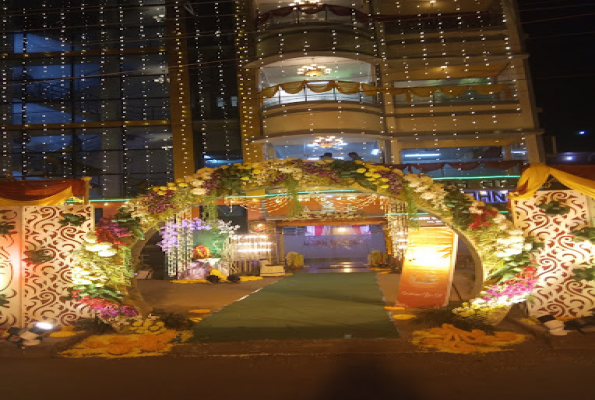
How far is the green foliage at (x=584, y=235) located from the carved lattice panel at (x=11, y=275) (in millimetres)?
9539

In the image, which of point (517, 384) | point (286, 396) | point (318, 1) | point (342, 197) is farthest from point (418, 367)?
point (318, 1)

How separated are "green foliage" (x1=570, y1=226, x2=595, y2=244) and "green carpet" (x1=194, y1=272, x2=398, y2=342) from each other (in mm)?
3361

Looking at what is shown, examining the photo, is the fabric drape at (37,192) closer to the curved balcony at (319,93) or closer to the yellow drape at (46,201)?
the yellow drape at (46,201)

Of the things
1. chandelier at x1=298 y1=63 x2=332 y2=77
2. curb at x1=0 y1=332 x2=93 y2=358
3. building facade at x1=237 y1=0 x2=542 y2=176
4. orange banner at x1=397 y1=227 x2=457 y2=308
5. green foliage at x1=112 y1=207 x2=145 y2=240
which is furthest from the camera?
building facade at x1=237 y1=0 x2=542 y2=176

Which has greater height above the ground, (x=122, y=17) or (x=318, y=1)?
(x=122, y=17)

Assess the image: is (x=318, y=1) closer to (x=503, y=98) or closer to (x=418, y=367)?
(x=503, y=98)

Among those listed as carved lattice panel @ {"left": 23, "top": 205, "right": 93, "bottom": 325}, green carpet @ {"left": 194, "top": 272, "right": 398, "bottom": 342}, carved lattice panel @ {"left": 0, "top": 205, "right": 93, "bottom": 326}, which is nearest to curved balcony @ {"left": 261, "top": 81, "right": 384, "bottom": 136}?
green carpet @ {"left": 194, "top": 272, "right": 398, "bottom": 342}

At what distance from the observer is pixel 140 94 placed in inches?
1012

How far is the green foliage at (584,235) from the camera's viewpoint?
8.50m

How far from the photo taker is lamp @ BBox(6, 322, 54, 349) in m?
8.09

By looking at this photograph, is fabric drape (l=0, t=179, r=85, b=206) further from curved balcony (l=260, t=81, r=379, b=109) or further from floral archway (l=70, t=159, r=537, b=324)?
curved balcony (l=260, t=81, r=379, b=109)

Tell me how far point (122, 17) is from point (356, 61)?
12186 mm

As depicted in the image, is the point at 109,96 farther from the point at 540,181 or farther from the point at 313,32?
the point at 540,181

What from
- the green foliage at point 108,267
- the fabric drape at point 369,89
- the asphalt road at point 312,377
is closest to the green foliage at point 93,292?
the green foliage at point 108,267
